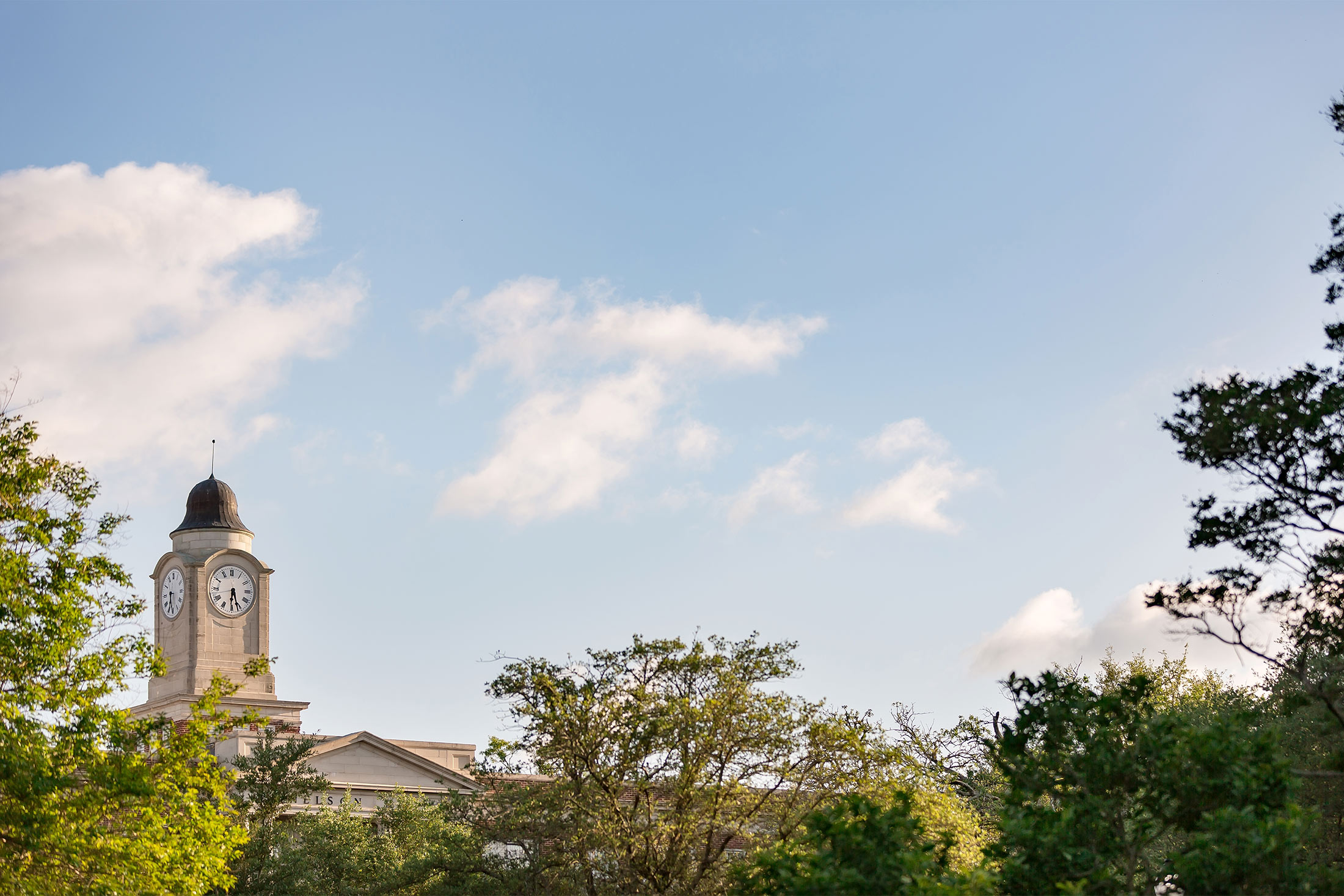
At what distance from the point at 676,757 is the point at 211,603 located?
49.7 m

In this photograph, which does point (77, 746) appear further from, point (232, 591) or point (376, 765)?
point (232, 591)

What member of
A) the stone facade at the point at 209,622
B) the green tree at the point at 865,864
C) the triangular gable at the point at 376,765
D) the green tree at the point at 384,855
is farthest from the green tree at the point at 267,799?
the stone facade at the point at 209,622

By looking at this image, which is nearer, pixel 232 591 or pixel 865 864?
pixel 865 864

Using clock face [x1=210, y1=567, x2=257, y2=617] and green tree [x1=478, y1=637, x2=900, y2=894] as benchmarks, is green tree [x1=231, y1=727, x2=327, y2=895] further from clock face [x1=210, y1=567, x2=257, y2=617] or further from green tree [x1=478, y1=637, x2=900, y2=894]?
clock face [x1=210, y1=567, x2=257, y2=617]

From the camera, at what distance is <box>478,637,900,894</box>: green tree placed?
23500 millimetres

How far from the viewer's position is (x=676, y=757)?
23891 millimetres

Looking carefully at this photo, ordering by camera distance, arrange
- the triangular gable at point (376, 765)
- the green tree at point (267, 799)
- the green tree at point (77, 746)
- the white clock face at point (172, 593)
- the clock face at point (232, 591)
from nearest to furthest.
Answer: the green tree at point (77, 746) → the green tree at point (267, 799) → the triangular gable at point (376, 765) → the white clock face at point (172, 593) → the clock face at point (232, 591)

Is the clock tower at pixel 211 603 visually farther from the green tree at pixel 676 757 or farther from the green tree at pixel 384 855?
Result: the green tree at pixel 676 757

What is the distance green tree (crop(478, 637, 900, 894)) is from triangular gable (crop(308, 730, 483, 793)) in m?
31.6

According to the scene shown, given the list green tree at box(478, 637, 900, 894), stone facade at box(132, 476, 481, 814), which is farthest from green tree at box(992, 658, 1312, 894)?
stone facade at box(132, 476, 481, 814)

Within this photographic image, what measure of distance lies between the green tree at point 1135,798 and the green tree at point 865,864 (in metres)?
0.73

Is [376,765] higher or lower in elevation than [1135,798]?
higher

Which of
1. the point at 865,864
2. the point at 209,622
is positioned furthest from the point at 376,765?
the point at 865,864

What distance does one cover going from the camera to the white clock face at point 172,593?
2692 inches
